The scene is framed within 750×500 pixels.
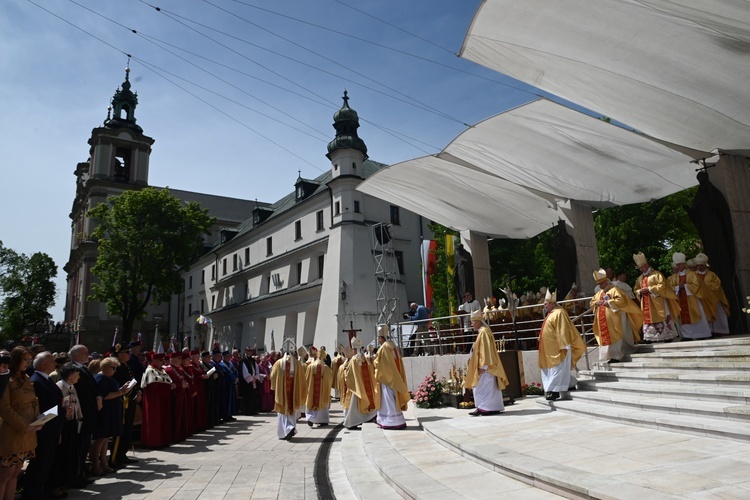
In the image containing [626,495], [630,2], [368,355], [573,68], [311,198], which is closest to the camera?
[626,495]

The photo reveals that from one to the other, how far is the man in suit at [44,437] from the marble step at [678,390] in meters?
8.28

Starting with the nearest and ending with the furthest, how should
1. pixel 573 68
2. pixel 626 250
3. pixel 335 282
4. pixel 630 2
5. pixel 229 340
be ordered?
1. pixel 630 2
2. pixel 573 68
3. pixel 626 250
4. pixel 335 282
5. pixel 229 340

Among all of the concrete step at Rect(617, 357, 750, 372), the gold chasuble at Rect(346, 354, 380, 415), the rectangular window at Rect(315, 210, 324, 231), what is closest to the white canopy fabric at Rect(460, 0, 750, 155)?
the concrete step at Rect(617, 357, 750, 372)

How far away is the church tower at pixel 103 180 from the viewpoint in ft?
155

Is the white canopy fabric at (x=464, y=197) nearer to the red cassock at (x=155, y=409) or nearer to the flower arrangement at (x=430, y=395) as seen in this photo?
the flower arrangement at (x=430, y=395)

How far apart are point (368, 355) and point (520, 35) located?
7.40m

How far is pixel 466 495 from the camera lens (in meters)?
4.83

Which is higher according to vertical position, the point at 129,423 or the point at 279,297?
the point at 279,297

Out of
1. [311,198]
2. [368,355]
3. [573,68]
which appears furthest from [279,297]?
[573,68]

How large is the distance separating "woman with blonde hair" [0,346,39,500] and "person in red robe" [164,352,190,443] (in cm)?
494

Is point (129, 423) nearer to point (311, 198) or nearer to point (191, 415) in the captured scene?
point (191, 415)

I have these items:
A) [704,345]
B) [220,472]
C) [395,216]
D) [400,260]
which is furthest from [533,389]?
[395,216]

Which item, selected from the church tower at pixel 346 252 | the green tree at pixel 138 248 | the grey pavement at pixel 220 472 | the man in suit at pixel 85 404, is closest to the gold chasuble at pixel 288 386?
the grey pavement at pixel 220 472

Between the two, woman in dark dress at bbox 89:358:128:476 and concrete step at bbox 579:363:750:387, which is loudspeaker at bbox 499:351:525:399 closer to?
concrete step at bbox 579:363:750:387
